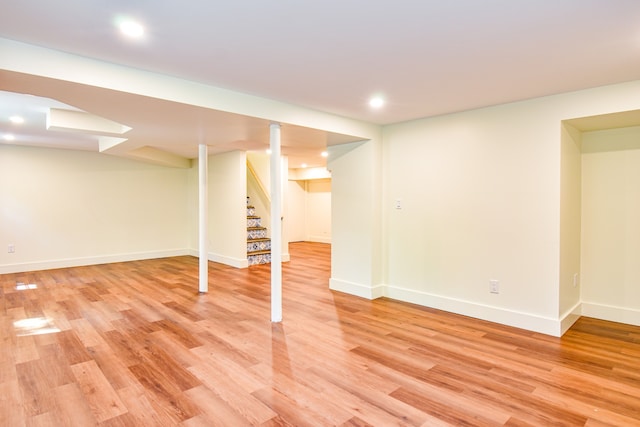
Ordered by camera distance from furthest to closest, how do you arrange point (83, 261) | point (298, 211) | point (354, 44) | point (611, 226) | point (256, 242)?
point (298, 211) < point (256, 242) < point (83, 261) < point (611, 226) < point (354, 44)

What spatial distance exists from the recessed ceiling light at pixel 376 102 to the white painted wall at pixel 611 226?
2.27 m

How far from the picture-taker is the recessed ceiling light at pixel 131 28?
194 centimetres

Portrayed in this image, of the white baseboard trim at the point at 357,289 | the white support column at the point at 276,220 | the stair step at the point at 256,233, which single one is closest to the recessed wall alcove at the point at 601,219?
the white baseboard trim at the point at 357,289

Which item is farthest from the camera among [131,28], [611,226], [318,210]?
[318,210]

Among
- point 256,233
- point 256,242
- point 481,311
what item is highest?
point 256,233

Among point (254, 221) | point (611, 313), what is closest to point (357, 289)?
point (611, 313)

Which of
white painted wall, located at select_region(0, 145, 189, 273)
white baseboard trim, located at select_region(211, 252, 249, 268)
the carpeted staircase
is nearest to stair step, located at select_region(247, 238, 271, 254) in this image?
the carpeted staircase

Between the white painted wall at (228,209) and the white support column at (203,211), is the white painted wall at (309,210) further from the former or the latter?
the white support column at (203,211)

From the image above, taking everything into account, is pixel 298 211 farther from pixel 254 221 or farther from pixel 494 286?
pixel 494 286

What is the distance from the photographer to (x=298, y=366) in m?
2.67

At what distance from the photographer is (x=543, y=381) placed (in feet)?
7.95

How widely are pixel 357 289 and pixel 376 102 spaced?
2.43 m

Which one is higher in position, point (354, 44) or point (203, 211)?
point (354, 44)

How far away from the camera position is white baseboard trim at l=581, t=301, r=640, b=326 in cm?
349
